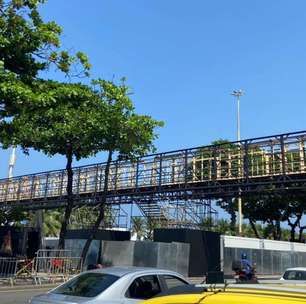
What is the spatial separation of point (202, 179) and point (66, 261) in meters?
10.7

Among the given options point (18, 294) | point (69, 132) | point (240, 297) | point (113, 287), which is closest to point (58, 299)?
point (113, 287)

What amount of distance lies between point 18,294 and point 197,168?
53.8 feet

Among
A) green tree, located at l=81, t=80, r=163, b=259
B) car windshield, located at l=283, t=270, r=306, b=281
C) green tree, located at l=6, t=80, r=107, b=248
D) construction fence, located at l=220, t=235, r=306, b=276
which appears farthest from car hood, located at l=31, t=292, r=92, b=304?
construction fence, located at l=220, t=235, r=306, b=276

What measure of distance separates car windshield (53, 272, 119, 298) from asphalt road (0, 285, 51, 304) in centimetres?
713

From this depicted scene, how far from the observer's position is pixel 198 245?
32.1 meters

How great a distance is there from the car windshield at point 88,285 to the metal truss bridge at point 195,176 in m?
19.5

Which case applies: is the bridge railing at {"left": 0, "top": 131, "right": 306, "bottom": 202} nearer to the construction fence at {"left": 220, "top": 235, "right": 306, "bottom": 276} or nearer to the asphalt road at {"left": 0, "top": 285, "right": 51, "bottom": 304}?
the construction fence at {"left": 220, "top": 235, "right": 306, "bottom": 276}

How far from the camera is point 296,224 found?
49.8 m

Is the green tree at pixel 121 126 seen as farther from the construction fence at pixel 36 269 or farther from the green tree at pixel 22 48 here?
the green tree at pixel 22 48

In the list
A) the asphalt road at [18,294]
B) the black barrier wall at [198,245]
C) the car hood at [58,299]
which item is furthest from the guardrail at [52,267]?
the car hood at [58,299]

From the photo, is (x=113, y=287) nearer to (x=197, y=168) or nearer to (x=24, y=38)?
(x=24, y=38)

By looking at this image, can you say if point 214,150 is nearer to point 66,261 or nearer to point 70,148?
point 70,148

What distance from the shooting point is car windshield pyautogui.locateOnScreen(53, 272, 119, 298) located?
828 centimetres

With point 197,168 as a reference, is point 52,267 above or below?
below
